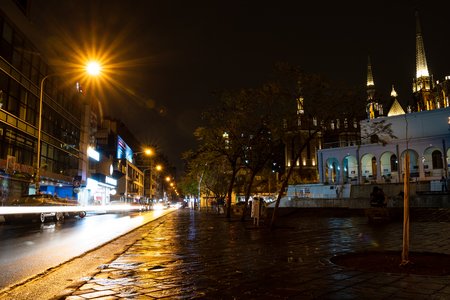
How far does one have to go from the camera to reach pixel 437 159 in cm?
4856

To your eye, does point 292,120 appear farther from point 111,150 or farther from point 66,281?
point 111,150

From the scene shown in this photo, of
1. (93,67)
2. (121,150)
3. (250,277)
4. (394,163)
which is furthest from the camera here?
(121,150)

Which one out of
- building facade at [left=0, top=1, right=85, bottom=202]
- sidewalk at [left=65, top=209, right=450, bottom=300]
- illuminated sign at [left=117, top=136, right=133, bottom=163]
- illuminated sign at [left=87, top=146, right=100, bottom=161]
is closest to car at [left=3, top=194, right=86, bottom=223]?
building facade at [left=0, top=1, right=85, bottom=202]

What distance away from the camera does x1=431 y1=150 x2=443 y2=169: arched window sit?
158ft

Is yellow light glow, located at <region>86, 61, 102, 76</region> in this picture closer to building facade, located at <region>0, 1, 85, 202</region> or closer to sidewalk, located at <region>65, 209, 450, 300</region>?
building facade, located at <region>0, 1, 85, 202</region>

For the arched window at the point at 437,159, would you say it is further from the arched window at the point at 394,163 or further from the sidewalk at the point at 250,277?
the sidewalk at the point at 250,277

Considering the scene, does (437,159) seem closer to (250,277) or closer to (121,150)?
(250,277)

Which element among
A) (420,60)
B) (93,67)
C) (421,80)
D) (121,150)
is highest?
(420,60)

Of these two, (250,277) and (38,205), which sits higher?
(38,205)

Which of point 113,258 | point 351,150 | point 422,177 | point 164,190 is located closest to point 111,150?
point 351,150

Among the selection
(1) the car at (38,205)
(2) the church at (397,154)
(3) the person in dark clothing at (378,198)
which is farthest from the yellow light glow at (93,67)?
(2) the church at (397,154)

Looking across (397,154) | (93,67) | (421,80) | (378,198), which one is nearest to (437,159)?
(397,154)

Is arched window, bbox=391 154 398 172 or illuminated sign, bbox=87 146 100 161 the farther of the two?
illuminated sign, bbox=87 146 100 161

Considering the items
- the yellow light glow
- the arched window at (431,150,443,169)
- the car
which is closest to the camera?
the car
